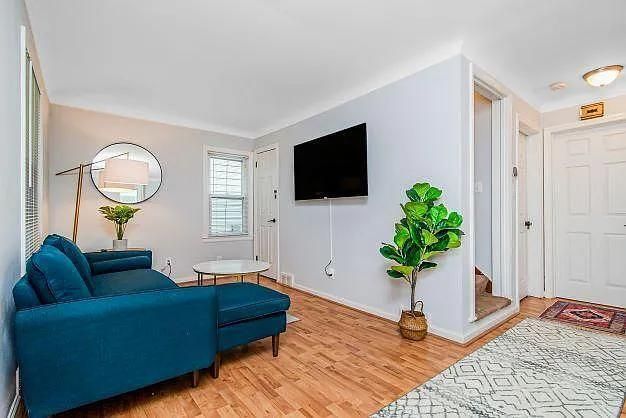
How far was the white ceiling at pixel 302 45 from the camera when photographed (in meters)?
2.08

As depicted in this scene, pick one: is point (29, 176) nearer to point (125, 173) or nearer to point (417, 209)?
point (125, 173)

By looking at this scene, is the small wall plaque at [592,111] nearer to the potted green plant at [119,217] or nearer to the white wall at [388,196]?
the white wall at [388,196]

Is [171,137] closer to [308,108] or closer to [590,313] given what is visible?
[308,108]

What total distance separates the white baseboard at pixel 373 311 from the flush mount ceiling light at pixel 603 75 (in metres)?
2.63

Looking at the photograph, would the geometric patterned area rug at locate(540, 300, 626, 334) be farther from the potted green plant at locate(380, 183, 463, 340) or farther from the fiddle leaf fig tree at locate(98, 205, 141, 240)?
the fiddle leaf fig tree at locate(98, 205, 141, 240)

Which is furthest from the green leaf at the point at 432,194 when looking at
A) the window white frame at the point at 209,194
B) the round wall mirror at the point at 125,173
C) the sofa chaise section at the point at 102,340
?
the window white frame at the point at 209,194

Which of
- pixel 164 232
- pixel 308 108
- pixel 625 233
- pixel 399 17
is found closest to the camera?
pixel 399 17

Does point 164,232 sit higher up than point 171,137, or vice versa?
point 171,137

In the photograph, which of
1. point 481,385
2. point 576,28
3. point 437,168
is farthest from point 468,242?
point 576,28

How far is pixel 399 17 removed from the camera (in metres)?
2.16

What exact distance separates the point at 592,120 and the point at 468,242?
2.40 metres

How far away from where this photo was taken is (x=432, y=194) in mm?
2422

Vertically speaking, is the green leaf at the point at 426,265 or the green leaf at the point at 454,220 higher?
the green leaf at the point at 454,220

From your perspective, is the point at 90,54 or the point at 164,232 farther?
the point at 164,232
